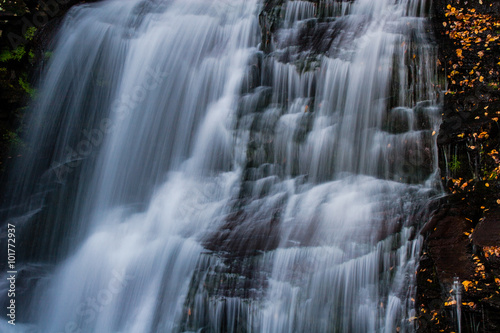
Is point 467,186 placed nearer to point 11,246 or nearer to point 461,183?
point 461,183

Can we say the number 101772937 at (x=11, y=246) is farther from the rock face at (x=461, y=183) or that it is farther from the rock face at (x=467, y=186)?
the rock face at (x=467, y=186)

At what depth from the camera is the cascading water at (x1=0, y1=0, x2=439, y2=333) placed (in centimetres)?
479

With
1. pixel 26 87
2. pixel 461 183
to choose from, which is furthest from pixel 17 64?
pixel 461 183

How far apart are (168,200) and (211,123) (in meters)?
1.40

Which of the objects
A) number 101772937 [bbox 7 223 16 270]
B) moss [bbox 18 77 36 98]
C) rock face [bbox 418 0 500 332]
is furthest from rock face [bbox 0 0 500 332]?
moss [bbox 18 77 36 98]

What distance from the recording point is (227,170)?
6.23 m

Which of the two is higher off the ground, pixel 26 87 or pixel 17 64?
pixel 17 64

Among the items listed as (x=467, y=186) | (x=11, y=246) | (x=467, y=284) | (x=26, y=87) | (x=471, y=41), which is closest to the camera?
(x=467, y=284)

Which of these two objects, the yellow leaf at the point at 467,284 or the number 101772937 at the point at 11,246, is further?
the number 101772937 at the point at 11,246

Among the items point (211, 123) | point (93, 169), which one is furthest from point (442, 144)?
point (93, 169)

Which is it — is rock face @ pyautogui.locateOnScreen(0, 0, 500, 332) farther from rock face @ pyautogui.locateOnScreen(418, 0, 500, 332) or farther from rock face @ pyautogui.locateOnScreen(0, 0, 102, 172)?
rock face @ pyautogui.locateOnScreen(0, 0, 102, 172)

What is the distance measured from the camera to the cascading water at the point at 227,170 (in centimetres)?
479

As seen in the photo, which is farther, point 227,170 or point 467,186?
point 227,170

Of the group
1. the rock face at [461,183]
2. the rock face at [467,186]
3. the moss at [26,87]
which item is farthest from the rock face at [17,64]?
the rock face at [467,186]
